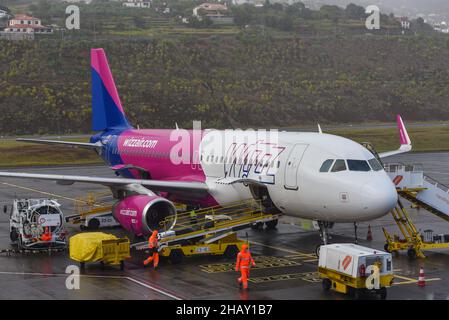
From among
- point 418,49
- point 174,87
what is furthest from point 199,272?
point 418,49

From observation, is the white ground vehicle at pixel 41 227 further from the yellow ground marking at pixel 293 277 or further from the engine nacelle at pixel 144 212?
the yellow ground marking at pixel 293 277

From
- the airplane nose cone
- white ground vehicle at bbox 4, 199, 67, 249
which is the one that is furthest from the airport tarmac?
the airplane nose cone

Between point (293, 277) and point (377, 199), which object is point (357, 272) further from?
point (377, 199)

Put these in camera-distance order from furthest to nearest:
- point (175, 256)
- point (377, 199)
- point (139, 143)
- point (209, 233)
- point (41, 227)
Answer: point (139, 143)
point (41, 227)
point (209, 233)
point (175, 256)
point (377, 199)

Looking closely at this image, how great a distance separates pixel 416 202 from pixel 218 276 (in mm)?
10760

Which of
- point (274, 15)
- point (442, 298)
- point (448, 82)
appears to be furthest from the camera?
point (274, 15)

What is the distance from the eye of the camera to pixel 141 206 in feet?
109

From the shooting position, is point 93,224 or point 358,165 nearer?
point 358,165

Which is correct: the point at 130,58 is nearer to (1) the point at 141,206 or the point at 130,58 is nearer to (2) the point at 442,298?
(1) the point at 141,206

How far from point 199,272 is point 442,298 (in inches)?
348

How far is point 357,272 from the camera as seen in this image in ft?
82.7

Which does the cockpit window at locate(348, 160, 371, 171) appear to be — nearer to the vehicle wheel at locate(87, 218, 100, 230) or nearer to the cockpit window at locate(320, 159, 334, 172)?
the cockpit window at locate(320, 159, 334, 172)

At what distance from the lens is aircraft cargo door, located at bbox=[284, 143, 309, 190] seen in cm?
3111

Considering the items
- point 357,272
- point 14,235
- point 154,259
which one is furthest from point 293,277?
point 14,235
